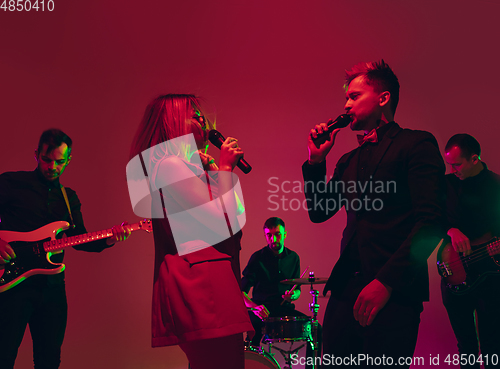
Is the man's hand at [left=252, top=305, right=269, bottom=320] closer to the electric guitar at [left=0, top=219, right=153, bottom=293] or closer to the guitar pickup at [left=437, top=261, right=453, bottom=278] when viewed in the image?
the guitar pickup at [left=437, top=261, right=453, bottom=278]

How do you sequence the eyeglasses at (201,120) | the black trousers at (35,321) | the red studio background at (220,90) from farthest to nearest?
the red studio background at (220,90) → the black trousers at (35,321) → the eyeglasses at (201,120)

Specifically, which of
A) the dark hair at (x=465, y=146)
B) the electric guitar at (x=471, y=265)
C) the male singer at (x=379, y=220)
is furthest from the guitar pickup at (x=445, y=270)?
the male singer at (x=379, y=220)

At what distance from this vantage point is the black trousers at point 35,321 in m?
2.57

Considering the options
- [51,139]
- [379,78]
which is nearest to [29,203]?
[51,139]

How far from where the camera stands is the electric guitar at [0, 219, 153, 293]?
278 cm

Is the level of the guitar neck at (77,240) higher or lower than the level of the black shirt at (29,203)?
lower

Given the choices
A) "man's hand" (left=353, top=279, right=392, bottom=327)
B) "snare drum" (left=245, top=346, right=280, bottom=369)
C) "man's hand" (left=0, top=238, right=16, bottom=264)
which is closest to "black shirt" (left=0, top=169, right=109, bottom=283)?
"man's hand" (left=0, top=238, right=16, bottom=264)

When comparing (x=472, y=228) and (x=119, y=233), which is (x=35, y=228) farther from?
(x=472, y=228)

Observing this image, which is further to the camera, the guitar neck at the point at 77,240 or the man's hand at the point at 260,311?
the man's hand at the point at 260,311

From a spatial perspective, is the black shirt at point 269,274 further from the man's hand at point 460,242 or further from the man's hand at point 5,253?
the man's hand at point 5,253

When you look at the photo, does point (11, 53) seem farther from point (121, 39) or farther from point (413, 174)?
point (413, 174)

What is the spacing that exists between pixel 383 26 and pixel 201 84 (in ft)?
7.88

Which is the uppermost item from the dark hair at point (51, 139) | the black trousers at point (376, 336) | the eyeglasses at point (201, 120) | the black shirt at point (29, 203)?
the dark hair at point (51, 139)

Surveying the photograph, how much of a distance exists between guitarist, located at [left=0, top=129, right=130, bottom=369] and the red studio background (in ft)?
5.23
